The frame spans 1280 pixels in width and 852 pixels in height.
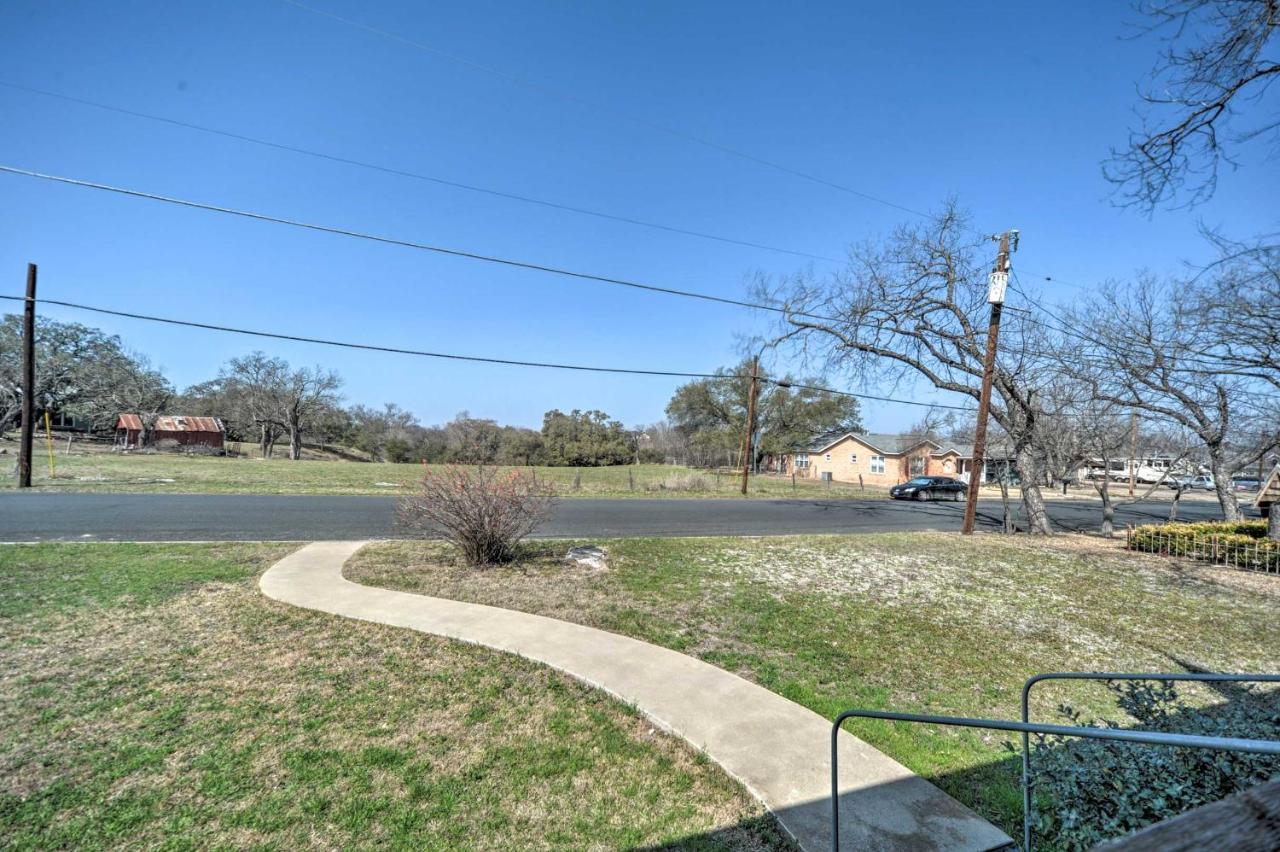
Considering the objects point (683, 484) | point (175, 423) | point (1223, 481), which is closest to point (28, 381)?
point (683, 484)

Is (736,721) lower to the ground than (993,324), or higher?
lower

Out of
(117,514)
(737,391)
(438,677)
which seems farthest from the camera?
(737,391)

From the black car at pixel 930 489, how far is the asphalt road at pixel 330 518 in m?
7.83

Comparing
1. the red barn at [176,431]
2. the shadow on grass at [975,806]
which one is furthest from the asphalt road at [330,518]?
the red barn at [176,431]

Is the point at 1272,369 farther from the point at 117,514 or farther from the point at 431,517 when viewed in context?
the point at 117,514

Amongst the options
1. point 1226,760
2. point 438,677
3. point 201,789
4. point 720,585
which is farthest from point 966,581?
point 201,789

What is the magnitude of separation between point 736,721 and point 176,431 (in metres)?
61.5

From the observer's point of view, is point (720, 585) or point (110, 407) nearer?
point (720, 585)

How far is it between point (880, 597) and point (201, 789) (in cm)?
800

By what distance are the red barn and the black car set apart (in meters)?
52.8

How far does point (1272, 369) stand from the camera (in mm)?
9305

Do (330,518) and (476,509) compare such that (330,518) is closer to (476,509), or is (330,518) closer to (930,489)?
(476,509)

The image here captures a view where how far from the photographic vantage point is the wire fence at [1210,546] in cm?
1111

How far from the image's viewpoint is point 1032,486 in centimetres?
1555
